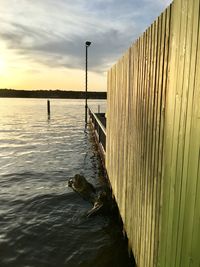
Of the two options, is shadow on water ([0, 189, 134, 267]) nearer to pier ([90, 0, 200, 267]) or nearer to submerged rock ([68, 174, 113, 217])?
submerged rock ([68, 174, 113, 217])

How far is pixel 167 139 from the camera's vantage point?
10.1ft

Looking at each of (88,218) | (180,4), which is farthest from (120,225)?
(180,4)

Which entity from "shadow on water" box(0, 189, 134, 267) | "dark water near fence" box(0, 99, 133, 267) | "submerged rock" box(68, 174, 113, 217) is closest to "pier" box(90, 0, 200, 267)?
"shadow on water" box(0, 189, 134, 267)

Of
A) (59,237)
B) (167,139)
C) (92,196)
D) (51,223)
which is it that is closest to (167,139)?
(167,139)

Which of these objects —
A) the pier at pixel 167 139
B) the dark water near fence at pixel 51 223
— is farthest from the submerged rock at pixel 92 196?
the pier at pixel 167 139

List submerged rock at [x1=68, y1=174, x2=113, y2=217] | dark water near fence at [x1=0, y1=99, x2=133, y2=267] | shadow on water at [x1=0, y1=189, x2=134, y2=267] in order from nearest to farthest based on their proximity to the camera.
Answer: shadow on water at [x1=0, y1=189, x2=134, y2=267] → dark water near fence at [x1=0, y1=99, x2=133, y2=267] → submerged rock at [x1=68, y1=174, x2=113, y2=217]

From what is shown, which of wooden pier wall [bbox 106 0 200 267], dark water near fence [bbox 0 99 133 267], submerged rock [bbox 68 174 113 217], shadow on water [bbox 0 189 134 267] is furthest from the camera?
submerged rock [bbox 68 174 113 217]

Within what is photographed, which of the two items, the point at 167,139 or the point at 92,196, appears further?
the point at 92,196

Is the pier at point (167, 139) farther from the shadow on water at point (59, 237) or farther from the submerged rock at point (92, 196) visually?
the submerged rock at point (92, 196)

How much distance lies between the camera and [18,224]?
8172 mm

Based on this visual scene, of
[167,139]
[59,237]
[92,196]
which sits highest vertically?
[167,139]

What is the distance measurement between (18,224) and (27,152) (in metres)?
11.0

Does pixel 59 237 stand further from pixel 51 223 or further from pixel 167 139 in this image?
pixel 167 139

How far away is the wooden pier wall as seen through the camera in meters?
2.37
